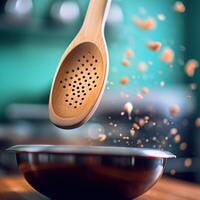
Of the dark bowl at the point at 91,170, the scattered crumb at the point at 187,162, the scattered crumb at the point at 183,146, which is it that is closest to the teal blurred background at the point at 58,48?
the scattered crumb at the point at 183,146

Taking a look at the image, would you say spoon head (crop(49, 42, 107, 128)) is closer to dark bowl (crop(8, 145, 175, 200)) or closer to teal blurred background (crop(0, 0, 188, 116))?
dark bowl (crop(8, 145, 175, 200))

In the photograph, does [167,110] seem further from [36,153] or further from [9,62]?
[36,153]

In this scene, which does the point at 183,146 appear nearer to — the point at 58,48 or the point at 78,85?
the point at 58,48

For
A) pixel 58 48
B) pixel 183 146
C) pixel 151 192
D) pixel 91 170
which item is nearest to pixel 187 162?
pixel 183 146

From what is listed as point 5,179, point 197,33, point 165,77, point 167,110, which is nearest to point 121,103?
point 167,110

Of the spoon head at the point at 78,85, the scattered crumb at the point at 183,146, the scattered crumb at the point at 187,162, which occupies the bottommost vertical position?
the scattered crumb at the point at 187,162

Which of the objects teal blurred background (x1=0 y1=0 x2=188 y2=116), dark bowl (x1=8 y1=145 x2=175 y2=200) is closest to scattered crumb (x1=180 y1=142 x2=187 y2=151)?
teal blurred background (x1=0 y1=0 x2=188 y2=116)

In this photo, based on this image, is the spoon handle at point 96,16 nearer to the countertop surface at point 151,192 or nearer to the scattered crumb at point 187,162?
the countertop surface at point 151,192

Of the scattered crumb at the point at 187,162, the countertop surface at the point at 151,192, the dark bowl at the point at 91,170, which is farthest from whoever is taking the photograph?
the scattered crumb at the point at 187,162
